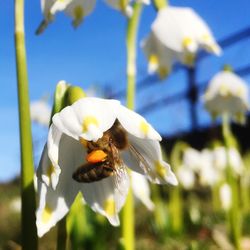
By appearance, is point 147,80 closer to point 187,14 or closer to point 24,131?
point 187,14

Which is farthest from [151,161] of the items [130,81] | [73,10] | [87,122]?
[130,81]

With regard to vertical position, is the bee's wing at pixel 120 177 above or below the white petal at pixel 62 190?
below

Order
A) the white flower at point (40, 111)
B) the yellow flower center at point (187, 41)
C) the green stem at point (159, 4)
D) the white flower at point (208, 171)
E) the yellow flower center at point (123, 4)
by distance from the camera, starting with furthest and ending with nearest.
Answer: the white flower at point (208, 171) < the white flower at point (40, 111) < the green stem at point (159, 4) < the yellow flower center at point (187, 41) < the yellow flower center at point (123, 4)

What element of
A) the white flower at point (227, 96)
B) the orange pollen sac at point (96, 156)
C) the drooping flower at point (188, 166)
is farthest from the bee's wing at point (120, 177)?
the drooping flower at point (188, 166)

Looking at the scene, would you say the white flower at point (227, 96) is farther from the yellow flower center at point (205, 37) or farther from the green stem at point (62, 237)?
the green stem at point (62, 237)

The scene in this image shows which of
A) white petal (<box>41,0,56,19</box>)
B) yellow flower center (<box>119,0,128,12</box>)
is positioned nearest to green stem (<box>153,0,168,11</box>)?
yellow flower center (<box>119,0,128,12</box>)

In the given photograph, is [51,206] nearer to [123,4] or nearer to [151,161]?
[151,161]

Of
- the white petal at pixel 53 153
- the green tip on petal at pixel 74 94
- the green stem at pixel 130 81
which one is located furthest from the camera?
the green stem at pixel 130 81
